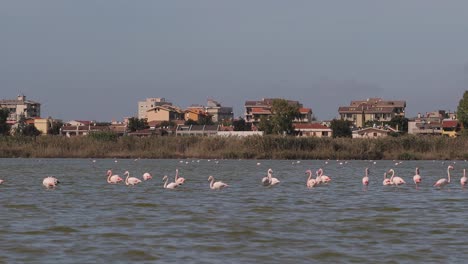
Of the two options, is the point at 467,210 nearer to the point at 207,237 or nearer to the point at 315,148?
the point at 207,237

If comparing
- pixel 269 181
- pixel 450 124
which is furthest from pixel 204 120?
pixel 269 181

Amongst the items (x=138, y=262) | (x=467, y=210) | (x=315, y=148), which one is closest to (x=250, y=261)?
(x=138, y=262)

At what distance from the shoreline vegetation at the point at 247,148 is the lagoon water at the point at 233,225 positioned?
122 ft

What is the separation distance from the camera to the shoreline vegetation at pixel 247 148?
237 ft

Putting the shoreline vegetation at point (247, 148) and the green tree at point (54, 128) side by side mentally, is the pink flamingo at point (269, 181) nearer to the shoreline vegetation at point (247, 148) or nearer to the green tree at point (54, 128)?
the shoreline vegetation at point (247, 148)

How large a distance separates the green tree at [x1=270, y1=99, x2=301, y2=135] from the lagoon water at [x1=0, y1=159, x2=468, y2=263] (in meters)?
88.3

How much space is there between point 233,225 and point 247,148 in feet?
171

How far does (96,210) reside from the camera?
25.0 metres

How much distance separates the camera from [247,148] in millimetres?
73812

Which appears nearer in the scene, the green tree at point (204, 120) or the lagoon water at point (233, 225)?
the lagoon water at point (233, 225)

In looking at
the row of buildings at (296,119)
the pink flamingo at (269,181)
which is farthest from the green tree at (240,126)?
the pink flamingo at (269,181)

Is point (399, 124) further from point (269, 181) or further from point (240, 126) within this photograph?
point (269, 181)

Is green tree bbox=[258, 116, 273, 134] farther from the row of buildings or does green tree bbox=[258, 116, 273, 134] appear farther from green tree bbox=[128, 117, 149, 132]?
green tree bbox=[128, 117, 149, 132]

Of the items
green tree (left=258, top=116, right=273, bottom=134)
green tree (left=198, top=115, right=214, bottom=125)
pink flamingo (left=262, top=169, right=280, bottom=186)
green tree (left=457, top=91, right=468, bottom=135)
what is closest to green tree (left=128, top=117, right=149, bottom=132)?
green tree (left=198, top=115, right=214, bottom=125)
